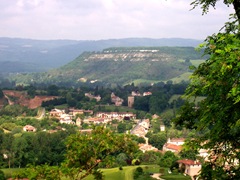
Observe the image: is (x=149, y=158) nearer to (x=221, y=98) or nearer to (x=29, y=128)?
(x=29, y=128)

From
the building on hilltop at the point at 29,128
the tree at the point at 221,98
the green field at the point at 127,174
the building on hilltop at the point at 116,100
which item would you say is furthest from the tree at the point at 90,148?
the building on hilltop at the point at 116,100

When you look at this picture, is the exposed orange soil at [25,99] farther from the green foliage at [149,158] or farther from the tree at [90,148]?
the tree at [90,148]

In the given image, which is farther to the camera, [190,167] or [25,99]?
[25,99]

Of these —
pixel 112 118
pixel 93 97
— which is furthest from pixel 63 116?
pixel 93 97

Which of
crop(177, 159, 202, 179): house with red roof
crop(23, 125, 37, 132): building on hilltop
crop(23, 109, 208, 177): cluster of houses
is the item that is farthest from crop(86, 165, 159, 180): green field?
crop(23, 125, 37, 132): building on hilltop

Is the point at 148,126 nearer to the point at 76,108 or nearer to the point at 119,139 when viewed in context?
the point at 76,108

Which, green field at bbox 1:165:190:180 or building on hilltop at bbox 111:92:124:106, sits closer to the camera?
green field at bbox 1:165:190:180

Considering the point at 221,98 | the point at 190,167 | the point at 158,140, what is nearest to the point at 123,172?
the point at 190,167

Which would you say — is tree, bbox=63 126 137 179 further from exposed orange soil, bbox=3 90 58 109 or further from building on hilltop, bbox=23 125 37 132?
exposed orange soil, bbox=3 90 58 109

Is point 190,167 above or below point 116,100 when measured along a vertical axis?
above
